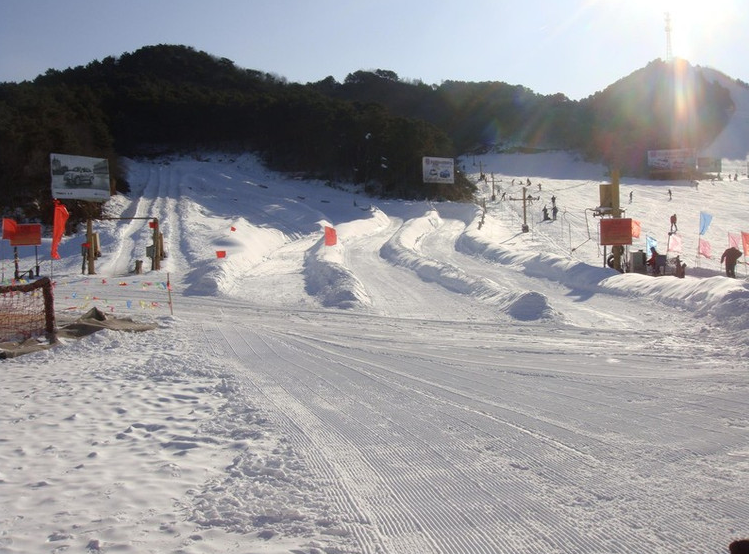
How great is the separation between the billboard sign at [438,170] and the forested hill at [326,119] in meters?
4.25

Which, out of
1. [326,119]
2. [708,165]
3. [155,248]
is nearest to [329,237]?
[155,248]

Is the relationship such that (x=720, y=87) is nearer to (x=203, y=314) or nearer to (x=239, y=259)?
(x=239, y=259)

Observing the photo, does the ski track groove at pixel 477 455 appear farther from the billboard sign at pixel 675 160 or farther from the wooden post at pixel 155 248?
the billboard sign at pixel 675 160

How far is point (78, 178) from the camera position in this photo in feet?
112

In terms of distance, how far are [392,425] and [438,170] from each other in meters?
59.4

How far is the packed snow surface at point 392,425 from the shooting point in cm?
455

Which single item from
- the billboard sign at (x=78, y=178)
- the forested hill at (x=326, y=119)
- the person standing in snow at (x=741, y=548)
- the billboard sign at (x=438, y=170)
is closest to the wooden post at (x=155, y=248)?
the billboard sign at (x=78, y=178)

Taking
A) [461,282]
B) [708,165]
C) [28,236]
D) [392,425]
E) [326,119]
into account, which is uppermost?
[326,119]

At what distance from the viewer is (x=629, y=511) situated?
4.66 metres

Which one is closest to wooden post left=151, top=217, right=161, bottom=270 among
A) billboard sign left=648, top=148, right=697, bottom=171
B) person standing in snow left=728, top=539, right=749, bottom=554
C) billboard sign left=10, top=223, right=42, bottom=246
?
billboard sign left=10, top=223, right=42, bottom=246

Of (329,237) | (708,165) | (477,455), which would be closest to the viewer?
(477,455)

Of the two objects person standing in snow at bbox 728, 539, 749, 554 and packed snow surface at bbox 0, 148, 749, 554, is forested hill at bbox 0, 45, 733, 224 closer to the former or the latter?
packed snow surface at bbox 0, 148, 749, 554

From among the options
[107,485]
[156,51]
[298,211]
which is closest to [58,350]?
[107,485]

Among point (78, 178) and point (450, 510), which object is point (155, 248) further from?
point (450, 510)
